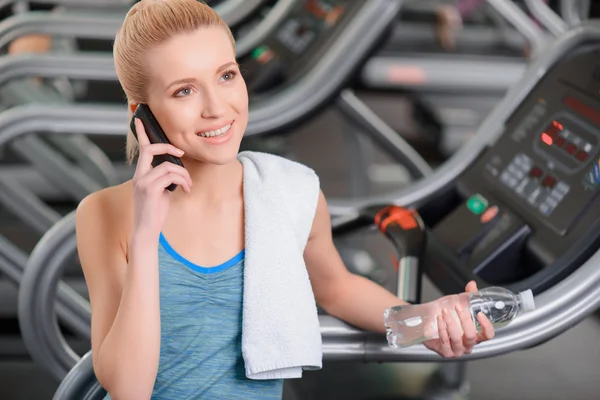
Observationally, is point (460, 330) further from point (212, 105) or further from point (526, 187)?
point (526, 187)

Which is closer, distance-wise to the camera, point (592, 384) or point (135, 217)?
point (135, 217)

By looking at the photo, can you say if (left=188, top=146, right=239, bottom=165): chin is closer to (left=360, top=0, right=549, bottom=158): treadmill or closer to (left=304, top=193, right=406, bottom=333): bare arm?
(left=304, top=193, right=406, bottom=333): bare arm

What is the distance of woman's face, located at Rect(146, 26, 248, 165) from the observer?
1148 mm

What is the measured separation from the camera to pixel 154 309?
113 centimetres

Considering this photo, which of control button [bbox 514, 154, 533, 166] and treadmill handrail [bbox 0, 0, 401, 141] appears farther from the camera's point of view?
treadmill handrail [bbox 0, 0, 401, 141]

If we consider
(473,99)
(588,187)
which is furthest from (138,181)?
(473,99)

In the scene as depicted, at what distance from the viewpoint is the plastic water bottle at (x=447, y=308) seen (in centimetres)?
126

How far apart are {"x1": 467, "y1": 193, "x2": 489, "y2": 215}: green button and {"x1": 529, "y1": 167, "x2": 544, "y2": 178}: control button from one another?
0.12 m

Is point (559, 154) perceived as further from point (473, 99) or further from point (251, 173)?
point (473, 99)

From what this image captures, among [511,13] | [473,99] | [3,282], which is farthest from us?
[473,99]

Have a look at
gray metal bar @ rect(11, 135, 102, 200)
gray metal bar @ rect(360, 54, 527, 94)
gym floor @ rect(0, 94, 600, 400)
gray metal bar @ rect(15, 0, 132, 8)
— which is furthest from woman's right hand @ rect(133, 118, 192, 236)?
gray metal bar @ rect(15, 0, 132, 8)

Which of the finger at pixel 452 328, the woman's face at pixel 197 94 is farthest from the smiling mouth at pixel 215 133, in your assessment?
the finger at pixel 452 328

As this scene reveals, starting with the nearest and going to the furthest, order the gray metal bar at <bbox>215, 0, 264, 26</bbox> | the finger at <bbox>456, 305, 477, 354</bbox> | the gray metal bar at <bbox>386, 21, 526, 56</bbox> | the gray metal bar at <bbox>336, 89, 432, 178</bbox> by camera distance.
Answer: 1. the finger at <bbox>456, 305, 477, 354</bbox>
2. the gray metal bar at <bbox>336, 89, 432, 178</bbox>
3. the gray metal bar at <bbox>215, 0, 264, 26</bbox>
4. the gray metal bar at <bbox>386, 21, 526, 56</bbox>

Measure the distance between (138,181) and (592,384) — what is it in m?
1.92
